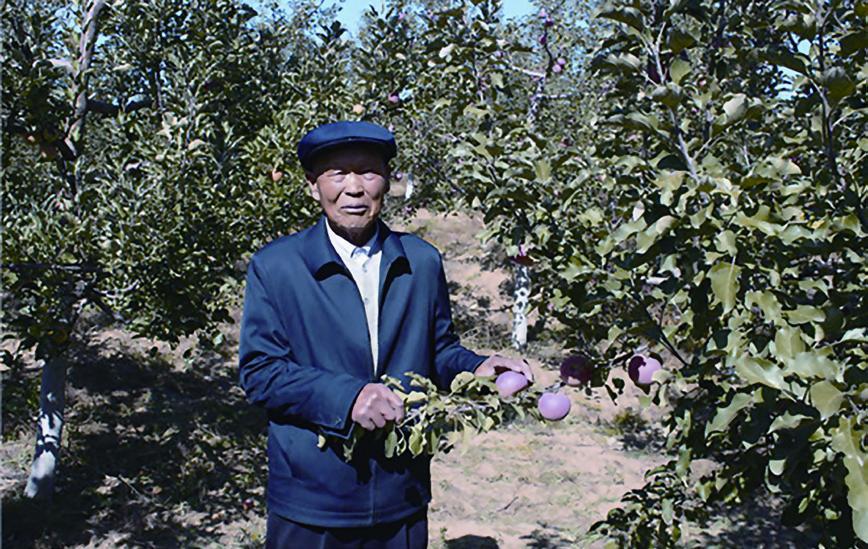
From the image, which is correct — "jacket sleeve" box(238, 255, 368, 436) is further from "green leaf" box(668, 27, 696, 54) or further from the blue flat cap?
"green leaf" box(668, 27, 696, 54)

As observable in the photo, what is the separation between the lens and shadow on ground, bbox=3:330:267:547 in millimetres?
6305

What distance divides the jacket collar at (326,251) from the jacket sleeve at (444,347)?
160 millimetres

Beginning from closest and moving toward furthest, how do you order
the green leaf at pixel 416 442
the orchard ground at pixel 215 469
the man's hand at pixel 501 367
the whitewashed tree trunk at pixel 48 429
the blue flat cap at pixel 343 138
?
the green leaf at pixel 416 442 < the man's hand at pixel 501 367 < the blue flat cap at pixel 343 138 < the whitewashed tree trunk at pixel 48 429 < the orchard ground at pixel 215 469

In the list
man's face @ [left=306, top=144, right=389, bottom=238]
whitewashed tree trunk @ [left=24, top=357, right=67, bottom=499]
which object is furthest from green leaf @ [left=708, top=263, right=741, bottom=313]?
whitewashed tree trunk @ [left=24, top=357, right=67, bottom=499]

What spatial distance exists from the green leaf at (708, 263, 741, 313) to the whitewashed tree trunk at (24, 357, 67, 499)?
19.1 ft

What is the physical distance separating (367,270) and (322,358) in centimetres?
31

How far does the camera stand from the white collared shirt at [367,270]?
232 cm

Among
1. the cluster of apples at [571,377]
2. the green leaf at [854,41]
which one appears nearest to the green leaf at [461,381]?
the cluster of apples at [571,377]

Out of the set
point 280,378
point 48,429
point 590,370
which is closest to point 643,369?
point 590,370

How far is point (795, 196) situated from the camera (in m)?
2.11

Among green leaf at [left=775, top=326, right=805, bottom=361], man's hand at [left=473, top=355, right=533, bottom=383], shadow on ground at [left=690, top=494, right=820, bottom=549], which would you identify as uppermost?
green leaf at [left=775, top=326, right=805, bottom=361]

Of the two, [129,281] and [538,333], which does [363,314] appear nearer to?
[129,281]

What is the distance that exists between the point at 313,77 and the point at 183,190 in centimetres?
191

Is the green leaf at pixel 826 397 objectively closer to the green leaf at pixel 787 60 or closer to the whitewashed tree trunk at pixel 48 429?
the green leaf at pixel 787 60
